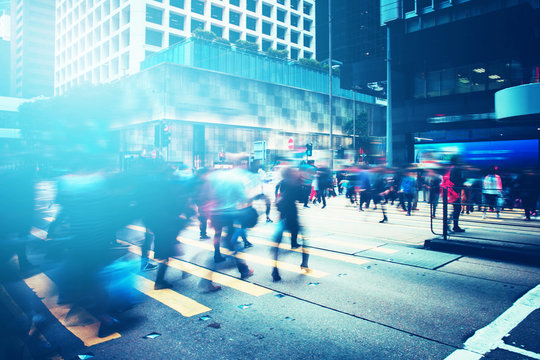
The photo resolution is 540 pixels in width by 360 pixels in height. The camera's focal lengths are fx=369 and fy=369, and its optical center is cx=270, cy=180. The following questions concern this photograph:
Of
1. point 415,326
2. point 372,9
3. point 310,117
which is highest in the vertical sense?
point 372,9

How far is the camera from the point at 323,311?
4297 mm

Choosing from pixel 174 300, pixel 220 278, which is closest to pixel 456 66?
pixel 220 278

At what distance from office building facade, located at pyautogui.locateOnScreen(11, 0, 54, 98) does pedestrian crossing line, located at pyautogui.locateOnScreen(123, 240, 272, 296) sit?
111791 mm

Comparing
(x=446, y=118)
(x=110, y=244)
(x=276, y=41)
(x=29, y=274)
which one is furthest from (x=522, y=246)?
(x=276, y=41)

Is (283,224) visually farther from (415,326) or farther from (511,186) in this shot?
(511,186)

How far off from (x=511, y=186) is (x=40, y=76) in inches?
4677

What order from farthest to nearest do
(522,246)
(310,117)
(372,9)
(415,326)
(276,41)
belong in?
(276,41) < (310,117) < (372,9) < (522,246) < (415,326)

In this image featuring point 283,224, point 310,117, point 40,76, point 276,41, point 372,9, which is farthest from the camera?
point 40,76

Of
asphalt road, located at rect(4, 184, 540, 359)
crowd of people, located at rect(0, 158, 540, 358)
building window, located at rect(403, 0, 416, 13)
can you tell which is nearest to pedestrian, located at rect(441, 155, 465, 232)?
crowd of people, located at rect(0, 158, 540, 358)

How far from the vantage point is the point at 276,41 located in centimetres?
5788

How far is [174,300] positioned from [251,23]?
188 ft

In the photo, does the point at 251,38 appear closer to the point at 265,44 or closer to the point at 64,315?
the point at 265,44

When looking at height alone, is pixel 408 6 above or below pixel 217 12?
below

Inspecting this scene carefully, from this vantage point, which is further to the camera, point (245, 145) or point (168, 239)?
point (245, 145)
